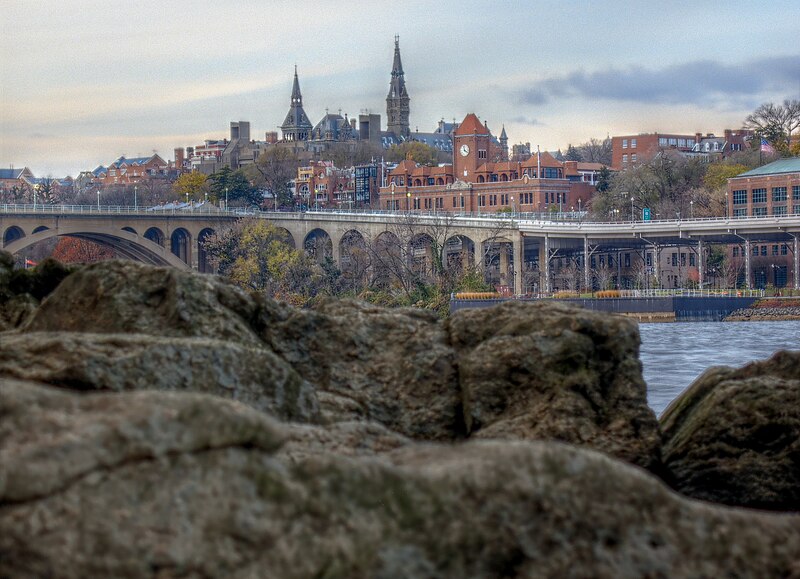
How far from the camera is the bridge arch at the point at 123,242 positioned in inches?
4264

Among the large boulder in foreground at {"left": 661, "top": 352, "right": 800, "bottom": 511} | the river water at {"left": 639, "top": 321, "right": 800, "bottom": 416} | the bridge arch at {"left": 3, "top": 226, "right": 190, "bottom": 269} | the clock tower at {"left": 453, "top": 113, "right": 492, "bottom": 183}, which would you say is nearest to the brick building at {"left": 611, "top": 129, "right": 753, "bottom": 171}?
the clock tower at {"left": 453, "top": 113, "right": 492, "bottom": 183}

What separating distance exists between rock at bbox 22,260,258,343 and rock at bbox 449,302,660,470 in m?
1.89

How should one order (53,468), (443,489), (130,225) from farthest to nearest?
(130,225) < (443,489) < (53,468)

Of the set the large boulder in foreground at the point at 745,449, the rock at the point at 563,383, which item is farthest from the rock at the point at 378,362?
the large boulder in foreground at the point at 745,449

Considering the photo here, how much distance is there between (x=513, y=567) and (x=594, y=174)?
539 ft

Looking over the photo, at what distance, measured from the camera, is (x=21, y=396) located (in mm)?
5441

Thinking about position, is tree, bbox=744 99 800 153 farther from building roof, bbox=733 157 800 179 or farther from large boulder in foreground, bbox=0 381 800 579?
large boulder in foreground, bbox=0 381 800 579

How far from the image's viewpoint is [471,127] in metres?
172

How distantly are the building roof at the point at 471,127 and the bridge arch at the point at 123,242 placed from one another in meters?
63.8

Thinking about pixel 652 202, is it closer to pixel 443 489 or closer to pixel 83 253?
pixel 83 253

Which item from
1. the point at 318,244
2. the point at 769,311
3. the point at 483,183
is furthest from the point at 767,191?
the point at 483,183

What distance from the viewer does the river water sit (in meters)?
32.8

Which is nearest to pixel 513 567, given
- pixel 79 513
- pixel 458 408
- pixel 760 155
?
pixel 79 513

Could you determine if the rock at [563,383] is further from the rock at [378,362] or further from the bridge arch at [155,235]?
the bridge arch at [155,235]
